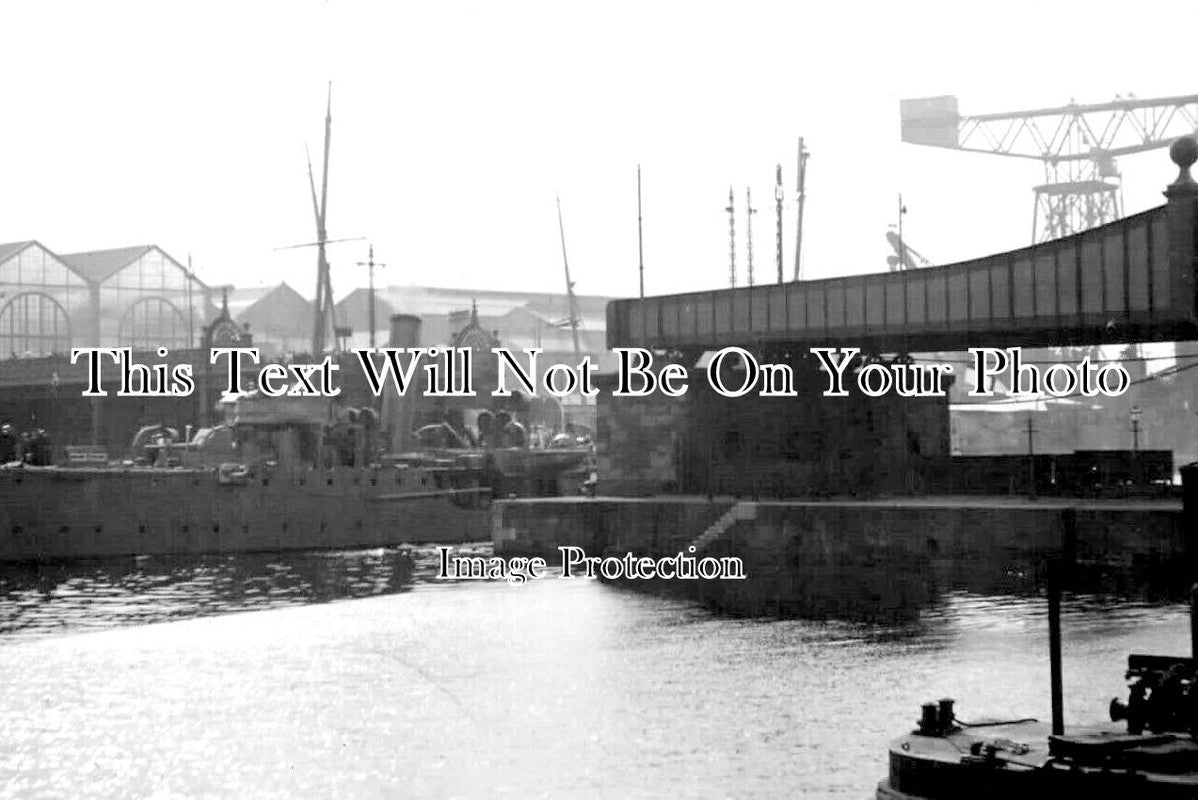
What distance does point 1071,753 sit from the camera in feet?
60.3

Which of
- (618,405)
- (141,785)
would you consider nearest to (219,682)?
(141,785)

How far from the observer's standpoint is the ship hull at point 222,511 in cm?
7131

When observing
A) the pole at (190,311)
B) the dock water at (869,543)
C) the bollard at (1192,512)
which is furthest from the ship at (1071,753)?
the pole at (190,311)

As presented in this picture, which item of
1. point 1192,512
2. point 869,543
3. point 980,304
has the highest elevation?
point 980,304

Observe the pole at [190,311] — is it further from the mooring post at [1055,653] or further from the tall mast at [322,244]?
the mooring post at [1055,653]

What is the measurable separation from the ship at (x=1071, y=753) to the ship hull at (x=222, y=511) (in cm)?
5656

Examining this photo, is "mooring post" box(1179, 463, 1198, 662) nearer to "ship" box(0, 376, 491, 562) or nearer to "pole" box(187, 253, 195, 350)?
"ship" box(0, 376, 491, 562)

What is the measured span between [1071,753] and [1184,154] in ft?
115

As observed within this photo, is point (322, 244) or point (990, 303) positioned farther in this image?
point (322, 244)

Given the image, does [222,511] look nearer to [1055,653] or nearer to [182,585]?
[182,585]

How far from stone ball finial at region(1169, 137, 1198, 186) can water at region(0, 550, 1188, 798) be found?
12.4m

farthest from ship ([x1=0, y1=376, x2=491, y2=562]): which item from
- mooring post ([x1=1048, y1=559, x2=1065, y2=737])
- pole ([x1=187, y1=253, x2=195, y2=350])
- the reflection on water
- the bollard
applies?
the bollard

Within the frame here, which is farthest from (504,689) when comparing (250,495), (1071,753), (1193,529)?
(250,495)

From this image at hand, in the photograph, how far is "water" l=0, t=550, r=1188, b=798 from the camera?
26.3 metres
